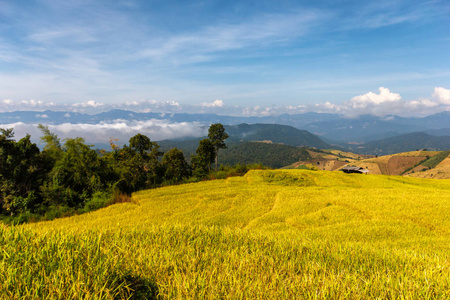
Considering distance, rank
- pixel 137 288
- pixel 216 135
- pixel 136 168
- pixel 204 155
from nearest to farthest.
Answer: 1. pixel 137 288
2. pixel 136 168
3. pixel 204 155
4. pixel 216 135

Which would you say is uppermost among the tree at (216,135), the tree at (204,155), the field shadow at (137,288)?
the tree at (216,135)

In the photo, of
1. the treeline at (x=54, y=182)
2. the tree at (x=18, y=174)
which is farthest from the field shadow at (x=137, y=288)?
the tree at (x=18, y=174)

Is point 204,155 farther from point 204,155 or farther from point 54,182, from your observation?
point 54,182

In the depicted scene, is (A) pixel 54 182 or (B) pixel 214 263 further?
(A) pixel 54 182

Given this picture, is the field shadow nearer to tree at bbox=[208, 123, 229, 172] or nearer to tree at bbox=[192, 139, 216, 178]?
tree at bbox=[192, 139, 216, 178]

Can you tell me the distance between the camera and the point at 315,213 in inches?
396

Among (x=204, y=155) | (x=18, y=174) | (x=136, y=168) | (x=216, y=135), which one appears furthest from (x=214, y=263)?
(x=216, y=135)

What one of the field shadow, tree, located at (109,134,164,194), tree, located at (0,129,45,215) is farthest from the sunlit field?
tree, located at (0,129,45,215)

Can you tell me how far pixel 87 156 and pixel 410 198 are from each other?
2045 centimetres

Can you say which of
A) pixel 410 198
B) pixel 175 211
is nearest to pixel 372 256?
pixel 175 211

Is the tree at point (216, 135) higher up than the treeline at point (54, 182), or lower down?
higher up

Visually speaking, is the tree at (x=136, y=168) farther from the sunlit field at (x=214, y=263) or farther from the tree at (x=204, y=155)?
the sunlit field at (x=214, y=263)

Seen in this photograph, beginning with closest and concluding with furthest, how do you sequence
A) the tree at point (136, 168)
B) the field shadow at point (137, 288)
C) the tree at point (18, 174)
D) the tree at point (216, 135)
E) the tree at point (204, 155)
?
the field shadow at point (137, 288), the tree at point (18, 174), the tree at point (136, 168), the tree at point (204, 155), the tree at point (216, 135)

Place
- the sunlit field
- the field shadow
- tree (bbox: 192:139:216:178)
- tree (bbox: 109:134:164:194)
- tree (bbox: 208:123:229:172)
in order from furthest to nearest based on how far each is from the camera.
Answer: tree (bbox: 208:123:229:172) → tree (bbox: 192:139:216:178) → tree (bbox: 109:134:164:194) → the field shadow → the sunlit field
